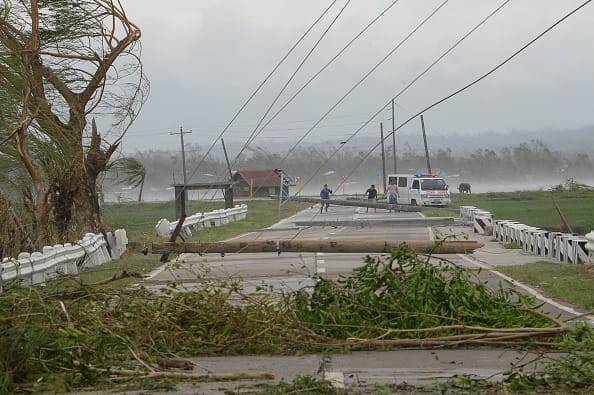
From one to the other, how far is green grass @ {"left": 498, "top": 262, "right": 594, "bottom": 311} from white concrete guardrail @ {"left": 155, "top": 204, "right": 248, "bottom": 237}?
1484 cm

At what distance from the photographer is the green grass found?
53.4ft

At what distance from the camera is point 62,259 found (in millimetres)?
21031

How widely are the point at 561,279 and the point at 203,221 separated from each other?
27.2m

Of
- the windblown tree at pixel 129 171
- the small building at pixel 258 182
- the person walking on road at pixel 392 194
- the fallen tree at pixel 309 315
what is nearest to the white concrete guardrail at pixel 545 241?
the fallen tree at pixel 309 315

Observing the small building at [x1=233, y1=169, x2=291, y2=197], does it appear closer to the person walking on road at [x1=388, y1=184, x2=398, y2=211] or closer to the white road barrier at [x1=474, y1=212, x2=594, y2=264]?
the person walking on road at [x1=388, y1=184, x2=398, y2=211]

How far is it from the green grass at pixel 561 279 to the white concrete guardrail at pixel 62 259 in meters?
8.18

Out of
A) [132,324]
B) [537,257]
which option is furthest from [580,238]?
[132,324]

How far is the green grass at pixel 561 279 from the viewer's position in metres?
16.3

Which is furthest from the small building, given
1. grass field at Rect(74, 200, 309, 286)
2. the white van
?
the white van

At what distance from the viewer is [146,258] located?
27.7 metres

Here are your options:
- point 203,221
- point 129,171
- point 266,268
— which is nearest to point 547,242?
point 266,268

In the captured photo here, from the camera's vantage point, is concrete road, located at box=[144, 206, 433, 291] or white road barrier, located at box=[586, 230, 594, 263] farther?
white road barrier, located at box=[586, 230, 594, 263]

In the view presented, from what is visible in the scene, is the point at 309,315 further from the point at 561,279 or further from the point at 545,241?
the point at 545,241

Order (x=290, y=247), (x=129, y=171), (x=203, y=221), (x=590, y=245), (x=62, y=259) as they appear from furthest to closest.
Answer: (x=203, y=221), (x=129, y=171), (x=590, y=245), (x=62, y=259), (x=290, y=247)
